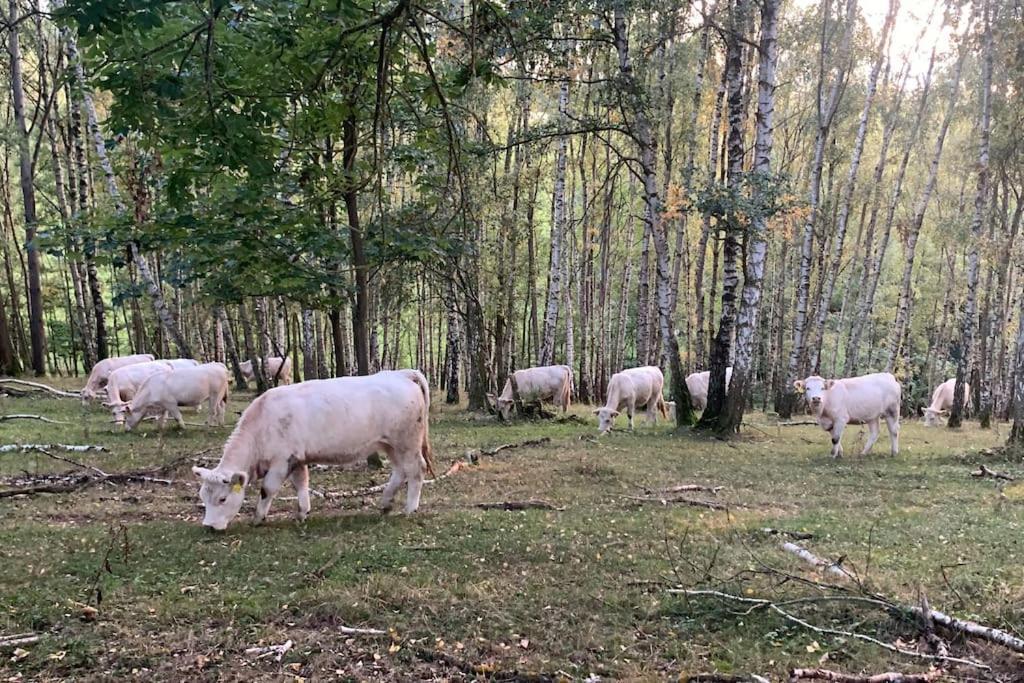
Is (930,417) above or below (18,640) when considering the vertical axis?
below

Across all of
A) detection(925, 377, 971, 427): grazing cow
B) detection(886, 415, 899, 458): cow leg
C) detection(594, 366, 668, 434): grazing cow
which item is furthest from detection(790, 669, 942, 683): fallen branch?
detection(925, 377, 971, 427): grazing cow

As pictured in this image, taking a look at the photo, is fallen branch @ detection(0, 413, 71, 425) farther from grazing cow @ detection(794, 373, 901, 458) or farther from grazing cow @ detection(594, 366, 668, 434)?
grazing cow @ detection(794, 373, 901, 458)

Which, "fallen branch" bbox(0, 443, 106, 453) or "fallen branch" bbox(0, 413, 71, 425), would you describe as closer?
"fallen branch" bbox(0, 443, 106, 453)

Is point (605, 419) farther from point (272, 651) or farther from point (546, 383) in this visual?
point (272, 651)

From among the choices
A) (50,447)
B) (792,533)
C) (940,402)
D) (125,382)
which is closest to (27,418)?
(125,382)

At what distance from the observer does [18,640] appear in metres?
4.49

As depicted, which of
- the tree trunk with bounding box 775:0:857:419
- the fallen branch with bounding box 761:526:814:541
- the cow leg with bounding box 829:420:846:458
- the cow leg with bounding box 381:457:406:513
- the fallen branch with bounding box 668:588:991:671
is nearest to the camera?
the fallen branch with bounding box 668:588:991:671

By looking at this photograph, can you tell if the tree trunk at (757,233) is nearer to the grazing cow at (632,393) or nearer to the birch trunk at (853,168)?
the grazing cow at (632,393)

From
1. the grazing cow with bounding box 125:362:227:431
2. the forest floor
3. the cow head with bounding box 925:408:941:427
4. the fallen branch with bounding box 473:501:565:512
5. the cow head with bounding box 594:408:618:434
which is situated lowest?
the cow head with bounding box 925:408:941:427

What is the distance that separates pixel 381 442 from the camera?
8.16 metres

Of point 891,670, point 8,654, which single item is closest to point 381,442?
point 8,654

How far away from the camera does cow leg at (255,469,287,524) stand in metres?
7.57

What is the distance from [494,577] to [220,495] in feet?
10.0

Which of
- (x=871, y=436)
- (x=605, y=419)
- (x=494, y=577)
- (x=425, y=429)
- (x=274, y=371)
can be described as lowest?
(x=605, y=419)
